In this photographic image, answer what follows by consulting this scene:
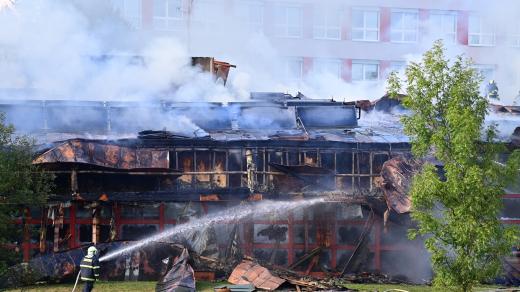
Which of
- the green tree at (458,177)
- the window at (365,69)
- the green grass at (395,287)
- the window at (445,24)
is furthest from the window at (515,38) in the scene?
the green tree at (458,177)

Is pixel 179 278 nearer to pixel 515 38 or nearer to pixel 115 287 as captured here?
pixel 115 287

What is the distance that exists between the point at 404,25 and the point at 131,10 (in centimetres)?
1730

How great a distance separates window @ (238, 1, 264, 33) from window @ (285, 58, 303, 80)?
2713mm

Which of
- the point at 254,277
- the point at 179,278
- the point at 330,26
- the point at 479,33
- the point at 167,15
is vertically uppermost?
the point at 167,15

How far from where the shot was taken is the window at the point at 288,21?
43.0 meters

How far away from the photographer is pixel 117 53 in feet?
91.8

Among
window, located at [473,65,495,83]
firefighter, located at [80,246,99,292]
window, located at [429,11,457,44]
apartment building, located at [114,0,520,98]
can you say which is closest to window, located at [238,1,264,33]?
apartment building, located at [114,0,520,98]

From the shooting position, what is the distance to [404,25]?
4522cm

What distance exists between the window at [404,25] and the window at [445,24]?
3.76 feet

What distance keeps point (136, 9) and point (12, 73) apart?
14.9 meters

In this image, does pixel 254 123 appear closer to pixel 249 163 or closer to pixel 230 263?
pixel 249 163

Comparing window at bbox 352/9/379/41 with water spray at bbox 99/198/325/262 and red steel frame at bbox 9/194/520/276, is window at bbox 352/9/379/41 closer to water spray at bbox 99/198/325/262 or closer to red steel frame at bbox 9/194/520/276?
red steel frame at bbox 9/194/520/276

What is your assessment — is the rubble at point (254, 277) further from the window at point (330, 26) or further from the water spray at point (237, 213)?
the window at point (330, 26)

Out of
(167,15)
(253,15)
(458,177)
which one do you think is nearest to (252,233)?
(458,177)
